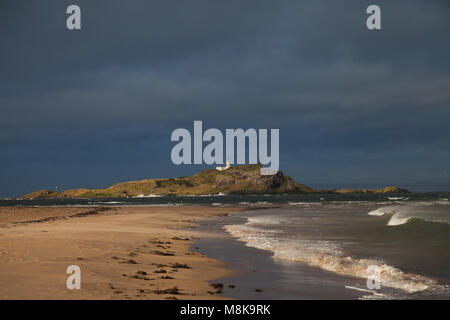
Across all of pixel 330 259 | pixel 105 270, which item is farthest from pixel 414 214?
pixel 105 270

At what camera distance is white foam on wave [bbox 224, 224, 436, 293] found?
11500mm

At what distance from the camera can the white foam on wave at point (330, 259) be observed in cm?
1150

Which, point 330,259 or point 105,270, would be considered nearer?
point 105,270

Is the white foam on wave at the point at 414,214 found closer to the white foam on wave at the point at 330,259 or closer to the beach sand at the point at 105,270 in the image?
the white foam on wave at the point at 330,259

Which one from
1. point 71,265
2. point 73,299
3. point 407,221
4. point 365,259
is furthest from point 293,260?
point 407,221

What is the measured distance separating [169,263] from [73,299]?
20.6 ft

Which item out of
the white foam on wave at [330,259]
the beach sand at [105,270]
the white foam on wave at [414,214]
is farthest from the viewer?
the white foam on wave at [414,214]

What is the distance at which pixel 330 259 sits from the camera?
15.1 meters

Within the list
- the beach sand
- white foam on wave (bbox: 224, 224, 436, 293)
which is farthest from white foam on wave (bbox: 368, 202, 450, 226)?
the beach sand

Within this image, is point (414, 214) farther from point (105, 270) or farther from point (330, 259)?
point (105, 270)

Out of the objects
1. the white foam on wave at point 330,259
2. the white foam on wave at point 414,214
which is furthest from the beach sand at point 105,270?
the white foam on wave at point 414,214

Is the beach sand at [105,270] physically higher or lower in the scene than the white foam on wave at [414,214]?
higher

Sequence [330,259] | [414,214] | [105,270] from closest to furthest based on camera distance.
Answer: [105,270] < [330,259] < [414,214]
